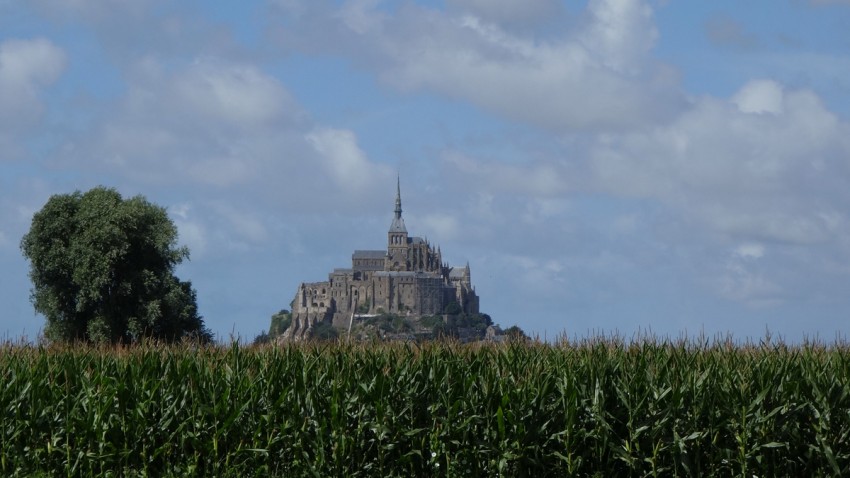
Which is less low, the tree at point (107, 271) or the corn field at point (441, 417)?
the tree at point (107, 271)

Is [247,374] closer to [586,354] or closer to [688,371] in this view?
[586,354]

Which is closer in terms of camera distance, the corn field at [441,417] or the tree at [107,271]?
the corn field at [441,417]

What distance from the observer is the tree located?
1996 inches

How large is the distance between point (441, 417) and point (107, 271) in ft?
119

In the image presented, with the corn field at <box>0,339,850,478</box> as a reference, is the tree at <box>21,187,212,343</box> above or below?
above

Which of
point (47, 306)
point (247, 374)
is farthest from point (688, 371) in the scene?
point (47, 306)

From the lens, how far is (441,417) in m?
17.8

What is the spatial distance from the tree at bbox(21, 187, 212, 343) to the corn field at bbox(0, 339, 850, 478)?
31144 mm

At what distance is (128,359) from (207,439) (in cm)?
383

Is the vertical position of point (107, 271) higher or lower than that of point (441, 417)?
higher

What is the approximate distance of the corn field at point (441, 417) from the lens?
17.3 metres

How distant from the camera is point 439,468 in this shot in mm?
17719

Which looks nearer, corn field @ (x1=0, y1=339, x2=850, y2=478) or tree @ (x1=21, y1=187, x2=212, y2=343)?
corn field @ (x1=0, y1=339, x2=850, y2=478)

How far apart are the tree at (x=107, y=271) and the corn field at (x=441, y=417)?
31.1 m
